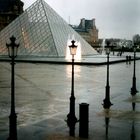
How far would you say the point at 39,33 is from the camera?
63.2 m

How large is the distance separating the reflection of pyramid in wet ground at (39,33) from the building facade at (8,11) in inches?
1804

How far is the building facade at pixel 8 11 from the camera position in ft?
371

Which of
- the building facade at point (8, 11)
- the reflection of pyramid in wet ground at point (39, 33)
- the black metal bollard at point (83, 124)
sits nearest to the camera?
the black metal bollard at point (83, 124)

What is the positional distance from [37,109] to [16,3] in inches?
3968

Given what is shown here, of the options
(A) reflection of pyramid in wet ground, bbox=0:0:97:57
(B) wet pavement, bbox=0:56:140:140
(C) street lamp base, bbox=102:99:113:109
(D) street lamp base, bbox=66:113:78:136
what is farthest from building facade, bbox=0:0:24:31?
(D) street lamp base, bbox=66:113:78:136

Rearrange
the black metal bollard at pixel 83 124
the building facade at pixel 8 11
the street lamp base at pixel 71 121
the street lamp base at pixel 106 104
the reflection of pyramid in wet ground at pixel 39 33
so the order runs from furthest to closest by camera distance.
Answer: the building facade at pixel 8 11 → the reflection of pyramid in wet ground at pixel 39 33 → the street lamp base at pixel 106 104 → the street lamp base at pixel 71 121 → the black metal bollard at pixel 83 124

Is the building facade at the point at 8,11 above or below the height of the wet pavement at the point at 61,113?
above

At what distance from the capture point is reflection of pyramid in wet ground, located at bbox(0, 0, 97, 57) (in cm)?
6106

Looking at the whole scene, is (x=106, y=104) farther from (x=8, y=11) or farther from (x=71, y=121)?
(x=8, y=11)

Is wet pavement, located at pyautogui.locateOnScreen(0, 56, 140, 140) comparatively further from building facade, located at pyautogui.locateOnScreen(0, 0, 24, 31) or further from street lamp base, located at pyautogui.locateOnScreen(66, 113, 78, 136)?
building facade, located at pyautogui.locateOnScreen(0, 0, 24, 31)

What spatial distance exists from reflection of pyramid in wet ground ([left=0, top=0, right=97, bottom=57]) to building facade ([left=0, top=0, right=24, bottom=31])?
45832 mm

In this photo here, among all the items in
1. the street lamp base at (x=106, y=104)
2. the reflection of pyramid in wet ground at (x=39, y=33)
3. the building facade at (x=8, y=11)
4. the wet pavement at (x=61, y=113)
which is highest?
the building facade at (x=8, y=11)

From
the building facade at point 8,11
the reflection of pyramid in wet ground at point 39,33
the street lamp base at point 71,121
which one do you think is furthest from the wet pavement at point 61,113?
the building facade at point 8,11

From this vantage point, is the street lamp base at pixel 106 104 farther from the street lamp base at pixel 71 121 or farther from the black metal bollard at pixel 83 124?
the black metal bollard at pixel 83 124
